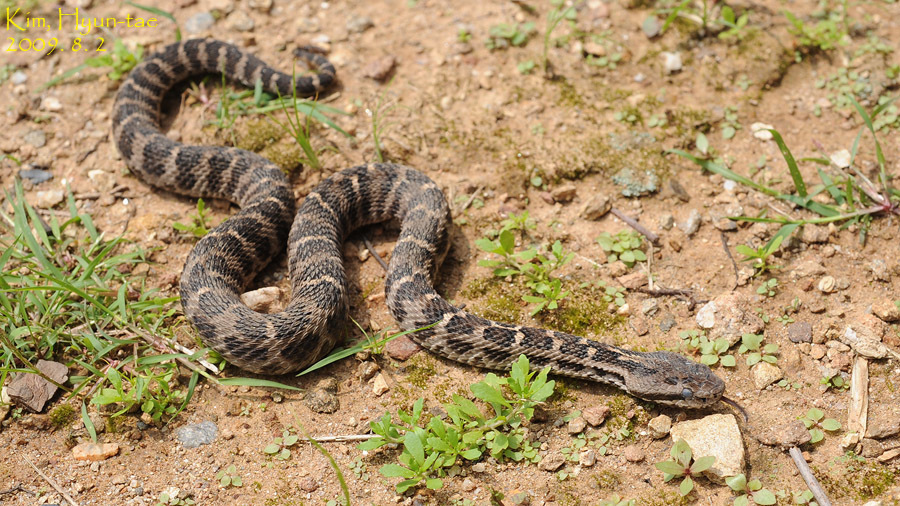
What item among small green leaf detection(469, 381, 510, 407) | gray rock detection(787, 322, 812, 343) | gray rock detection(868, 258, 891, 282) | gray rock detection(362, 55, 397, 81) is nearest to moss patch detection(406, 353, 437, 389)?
small green leaf detection(469, 381, 510, 407)

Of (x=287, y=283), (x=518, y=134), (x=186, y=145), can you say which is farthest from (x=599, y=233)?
(x=186, y=145)

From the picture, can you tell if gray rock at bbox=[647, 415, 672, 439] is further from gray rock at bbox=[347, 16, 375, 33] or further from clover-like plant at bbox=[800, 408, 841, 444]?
gray rock at bbox=[347, 16, 375, 33]

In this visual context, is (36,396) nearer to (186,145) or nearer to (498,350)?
(186,145)

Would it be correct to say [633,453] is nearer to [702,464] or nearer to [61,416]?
[702,464]

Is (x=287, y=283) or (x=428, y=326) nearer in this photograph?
(x=428, y=326)

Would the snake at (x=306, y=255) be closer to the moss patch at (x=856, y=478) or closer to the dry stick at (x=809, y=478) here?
the dry stick at (x=809, y=478)

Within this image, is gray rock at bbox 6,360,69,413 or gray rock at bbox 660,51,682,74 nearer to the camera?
gray rock at bbox 6,360,69,413
